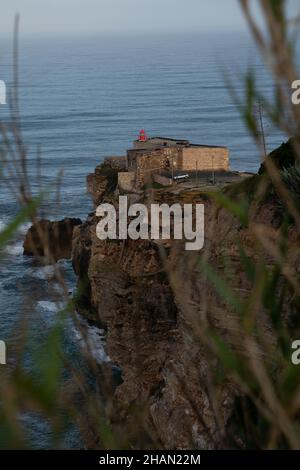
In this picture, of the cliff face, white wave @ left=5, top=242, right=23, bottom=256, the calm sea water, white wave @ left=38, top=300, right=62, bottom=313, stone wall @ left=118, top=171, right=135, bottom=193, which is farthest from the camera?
white wave @ left=5, top=242, right=23, bottom=256

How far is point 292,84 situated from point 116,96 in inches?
3222

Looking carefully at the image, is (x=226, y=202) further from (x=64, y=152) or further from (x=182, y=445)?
(x=64, y=152)

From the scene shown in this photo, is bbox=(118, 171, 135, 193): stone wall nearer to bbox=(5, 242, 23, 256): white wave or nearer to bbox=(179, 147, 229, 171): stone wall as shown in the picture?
bbox=(179, 147, 229, 171): stone wall

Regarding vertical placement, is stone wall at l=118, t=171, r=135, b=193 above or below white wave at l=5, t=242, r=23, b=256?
above

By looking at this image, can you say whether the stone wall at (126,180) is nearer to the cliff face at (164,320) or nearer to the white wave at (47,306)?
the cliff face at (164,320)

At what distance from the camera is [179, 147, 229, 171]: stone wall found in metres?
23.5

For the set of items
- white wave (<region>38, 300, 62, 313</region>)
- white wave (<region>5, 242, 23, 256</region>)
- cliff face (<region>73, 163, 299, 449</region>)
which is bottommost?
white wave (<region>38, 300, 62, 313</region>)

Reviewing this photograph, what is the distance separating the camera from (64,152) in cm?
5491

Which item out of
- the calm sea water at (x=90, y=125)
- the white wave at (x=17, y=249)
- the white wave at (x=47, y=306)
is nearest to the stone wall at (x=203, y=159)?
the calm sea water at (x=90, y=125)

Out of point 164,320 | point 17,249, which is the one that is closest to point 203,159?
point 164,320

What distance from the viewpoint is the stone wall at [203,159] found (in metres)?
23.5

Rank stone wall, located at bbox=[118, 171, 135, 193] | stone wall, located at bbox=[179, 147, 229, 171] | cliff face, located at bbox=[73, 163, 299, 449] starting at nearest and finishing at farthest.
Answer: cliff face, located at bbox=[73, 163, 299, 449]
stone wall, located at bbox=[118, 171, 135, 193]
stone wall, located at bbox=[179, 147, 229, 171]

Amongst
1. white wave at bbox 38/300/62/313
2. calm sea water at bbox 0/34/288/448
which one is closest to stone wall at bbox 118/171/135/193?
calm sea water at bbox 0/34/288/448
